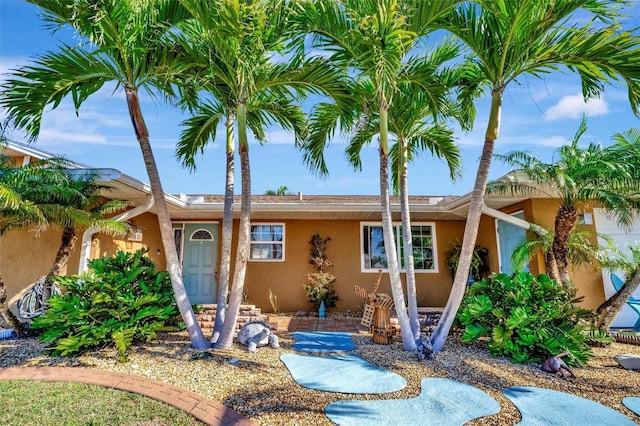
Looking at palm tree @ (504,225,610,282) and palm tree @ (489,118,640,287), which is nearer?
palm tree @ (489,118,640,287)

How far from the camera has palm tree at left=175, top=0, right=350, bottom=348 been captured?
4.30 metres

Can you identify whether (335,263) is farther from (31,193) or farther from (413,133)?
(31,193)

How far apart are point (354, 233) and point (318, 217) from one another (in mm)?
1309

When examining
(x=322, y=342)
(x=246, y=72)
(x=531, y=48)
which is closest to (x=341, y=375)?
(x=322, y=342)

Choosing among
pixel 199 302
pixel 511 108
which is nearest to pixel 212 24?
pixel 511 108

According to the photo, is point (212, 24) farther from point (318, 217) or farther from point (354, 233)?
point (354, 233)

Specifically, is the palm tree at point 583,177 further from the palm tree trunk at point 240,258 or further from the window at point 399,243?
the palm tree trunk at point 240,258

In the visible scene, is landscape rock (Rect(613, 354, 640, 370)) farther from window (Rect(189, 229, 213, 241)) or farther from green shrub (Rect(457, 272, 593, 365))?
window (Rect(189, 229, 213, 241))

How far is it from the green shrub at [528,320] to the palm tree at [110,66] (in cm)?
469

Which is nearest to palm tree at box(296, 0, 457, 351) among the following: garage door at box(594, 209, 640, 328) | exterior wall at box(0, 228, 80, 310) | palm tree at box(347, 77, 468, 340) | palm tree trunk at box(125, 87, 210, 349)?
palm tree at box(347, 77, 468, 340)

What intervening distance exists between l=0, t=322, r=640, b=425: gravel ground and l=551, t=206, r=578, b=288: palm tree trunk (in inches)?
58.5

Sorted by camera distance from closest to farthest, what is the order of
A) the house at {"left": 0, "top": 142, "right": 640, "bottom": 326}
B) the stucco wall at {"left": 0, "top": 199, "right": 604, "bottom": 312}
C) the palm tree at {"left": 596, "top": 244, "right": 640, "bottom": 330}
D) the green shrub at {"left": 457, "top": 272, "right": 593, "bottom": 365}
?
the green shrub at {"left": 457, "top": 272, "right": 593, "bottom": 365} < the palm tree at {"left": 596, "top": 244, "right": 640, "bottom": 330} < the house at {"left": 0, "top": 142, "right": 640, "bottom": 326} < the stucco wall at {"left": 0, "top": 199, "right": 604, "bottom": 312}

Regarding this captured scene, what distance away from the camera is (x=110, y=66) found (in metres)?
4.82

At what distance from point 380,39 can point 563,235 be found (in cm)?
526
